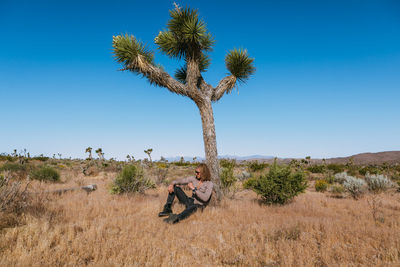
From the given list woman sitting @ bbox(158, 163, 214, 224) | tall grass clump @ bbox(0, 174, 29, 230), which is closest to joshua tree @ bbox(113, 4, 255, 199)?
woman sitting @ bbox(158, 163, 214, 224)

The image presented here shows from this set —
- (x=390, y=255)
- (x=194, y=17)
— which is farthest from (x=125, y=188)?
(x=390, y=255)

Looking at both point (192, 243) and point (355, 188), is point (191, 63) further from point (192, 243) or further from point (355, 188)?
point (355, 188)

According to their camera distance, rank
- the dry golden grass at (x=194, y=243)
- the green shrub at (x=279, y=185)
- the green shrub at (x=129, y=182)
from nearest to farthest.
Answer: the dry golden grass at (x=194, y=243) → the green shrub at (x=279, y=185) → the green shrub at (x=129, y=182)

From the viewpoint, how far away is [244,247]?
313 cm

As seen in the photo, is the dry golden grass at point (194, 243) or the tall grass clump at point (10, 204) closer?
the dry golden grass at point (194, 243)

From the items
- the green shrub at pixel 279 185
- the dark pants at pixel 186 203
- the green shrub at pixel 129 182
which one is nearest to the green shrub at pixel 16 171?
the green shrub at pixel 129 182

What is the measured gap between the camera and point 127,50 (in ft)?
23.2

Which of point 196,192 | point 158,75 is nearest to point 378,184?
point 196,192

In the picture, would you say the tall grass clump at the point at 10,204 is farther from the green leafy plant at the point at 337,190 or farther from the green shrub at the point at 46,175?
the green leafy plant at the point at 337,190

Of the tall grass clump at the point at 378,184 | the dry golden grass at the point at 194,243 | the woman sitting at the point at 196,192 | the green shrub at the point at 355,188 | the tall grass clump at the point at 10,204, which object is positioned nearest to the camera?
the dry golden grass at the point at 194,243

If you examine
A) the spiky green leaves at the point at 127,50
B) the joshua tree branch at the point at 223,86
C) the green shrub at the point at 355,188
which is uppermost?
the spiky green leaves at the point at 127,50

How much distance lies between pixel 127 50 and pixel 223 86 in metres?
3.66

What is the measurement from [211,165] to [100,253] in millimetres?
4307

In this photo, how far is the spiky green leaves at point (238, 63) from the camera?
7441 millimetres
